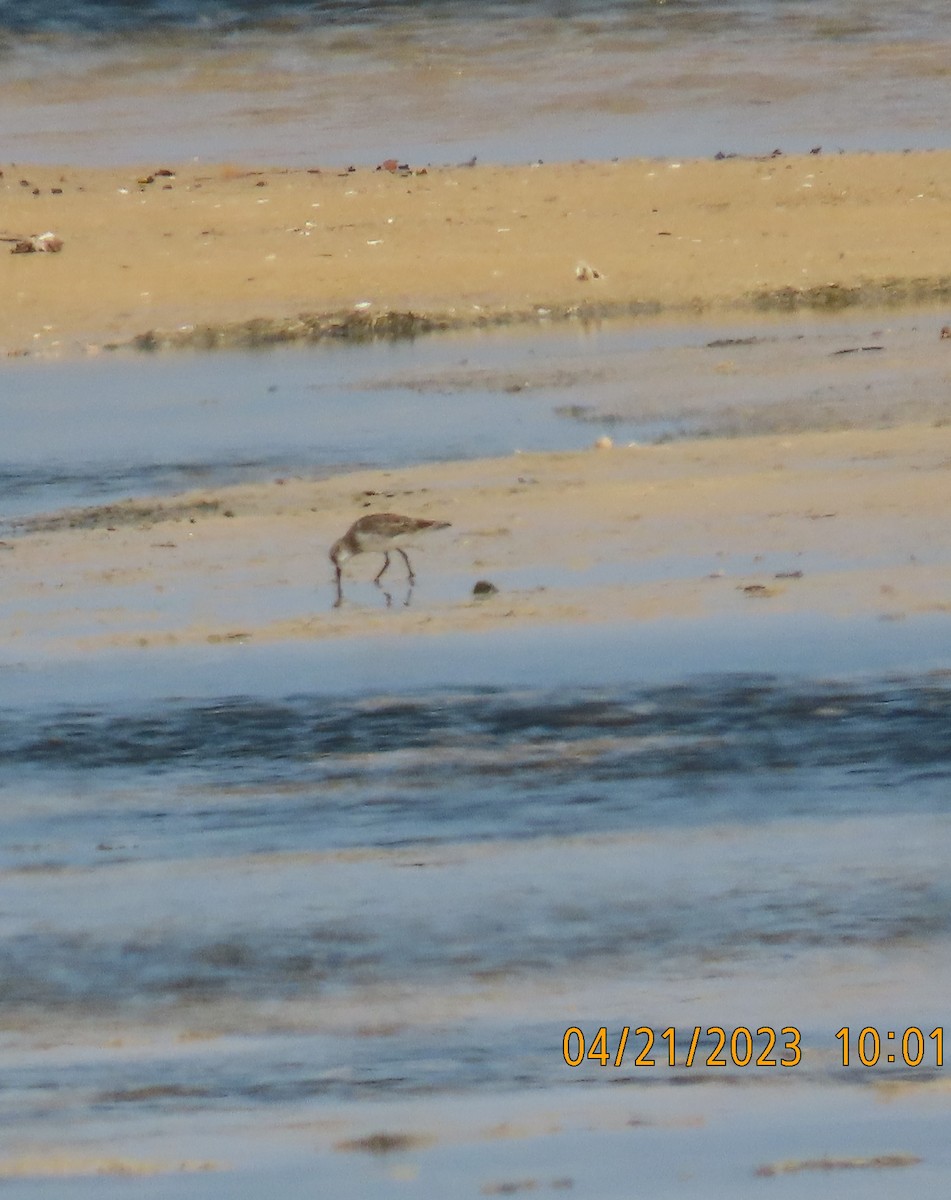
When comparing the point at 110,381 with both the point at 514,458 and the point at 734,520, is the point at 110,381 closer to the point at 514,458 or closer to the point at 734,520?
the point at 514,458

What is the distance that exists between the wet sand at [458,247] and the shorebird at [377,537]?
6804 mm

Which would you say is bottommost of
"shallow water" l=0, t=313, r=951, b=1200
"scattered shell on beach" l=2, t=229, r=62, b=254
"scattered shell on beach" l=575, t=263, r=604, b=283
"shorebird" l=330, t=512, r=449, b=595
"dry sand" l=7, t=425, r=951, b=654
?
"shallow water" l=0, t=313, r=951, b=1200

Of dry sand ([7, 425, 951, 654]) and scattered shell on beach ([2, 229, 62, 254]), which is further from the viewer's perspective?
scattered shell on beach ([2, 229, 62, 254])

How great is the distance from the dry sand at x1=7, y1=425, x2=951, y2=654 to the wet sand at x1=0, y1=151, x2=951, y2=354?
4944 millimetres

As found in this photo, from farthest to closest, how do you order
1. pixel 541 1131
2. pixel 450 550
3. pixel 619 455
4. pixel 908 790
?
pixel 619 455 → pixel 450 550 → pixel 908 790 → pixel 541 1131

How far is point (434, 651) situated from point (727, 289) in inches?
345

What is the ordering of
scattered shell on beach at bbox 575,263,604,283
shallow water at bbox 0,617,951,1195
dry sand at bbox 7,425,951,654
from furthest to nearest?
scattered shell on beach at bbox 575,263,604,283
dry sand at bbox 7,425,951,654
shallow water at bbox 0,617,951,1195

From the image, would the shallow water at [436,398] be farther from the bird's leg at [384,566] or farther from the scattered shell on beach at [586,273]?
the bird's leg at [384,566]

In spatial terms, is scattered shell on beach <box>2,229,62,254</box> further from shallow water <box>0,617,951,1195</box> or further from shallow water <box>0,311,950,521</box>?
shallow water <box>0,617,951,1195</box>

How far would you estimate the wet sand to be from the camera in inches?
627

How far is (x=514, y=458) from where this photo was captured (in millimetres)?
11125

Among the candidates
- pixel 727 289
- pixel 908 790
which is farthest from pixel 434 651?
pixel 727 289

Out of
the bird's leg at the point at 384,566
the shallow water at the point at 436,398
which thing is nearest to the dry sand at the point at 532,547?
the bird's leg at the point at 384,566

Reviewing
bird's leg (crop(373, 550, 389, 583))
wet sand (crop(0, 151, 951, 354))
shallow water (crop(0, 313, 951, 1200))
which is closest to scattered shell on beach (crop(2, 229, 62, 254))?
wet sand (crop(0, 151, 951, 354))
